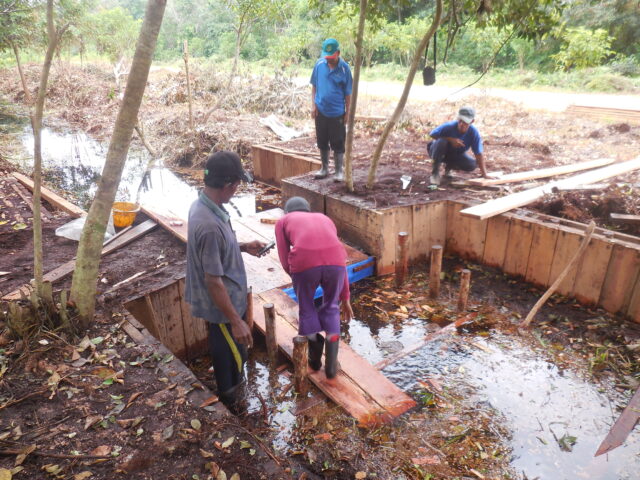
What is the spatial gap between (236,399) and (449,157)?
17.3 feet

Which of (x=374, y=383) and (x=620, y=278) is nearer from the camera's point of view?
(x=374, y=383)

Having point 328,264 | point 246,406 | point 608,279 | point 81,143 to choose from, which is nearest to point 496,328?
point 608,279

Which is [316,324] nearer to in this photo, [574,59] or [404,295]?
[404,295]

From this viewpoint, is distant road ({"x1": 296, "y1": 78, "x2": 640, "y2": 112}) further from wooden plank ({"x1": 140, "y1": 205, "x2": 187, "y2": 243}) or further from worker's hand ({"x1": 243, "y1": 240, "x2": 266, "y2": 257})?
worker's hand ({"x1": 243, "y1": 240, "x2": 266, "y2": 257})

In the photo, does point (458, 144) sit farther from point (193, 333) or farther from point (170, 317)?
point (170, 317)

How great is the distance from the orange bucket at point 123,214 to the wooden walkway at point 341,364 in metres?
0.25

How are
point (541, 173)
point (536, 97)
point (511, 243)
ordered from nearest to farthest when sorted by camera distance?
point (511, 243), point (541, 173), point (536, 97)

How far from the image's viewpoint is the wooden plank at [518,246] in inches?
220

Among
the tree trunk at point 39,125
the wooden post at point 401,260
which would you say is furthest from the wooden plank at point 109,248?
the wooden post at point 401,260

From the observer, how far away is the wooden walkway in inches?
142

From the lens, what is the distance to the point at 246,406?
3926 mm

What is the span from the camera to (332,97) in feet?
21.7

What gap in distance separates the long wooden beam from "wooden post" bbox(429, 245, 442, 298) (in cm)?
68

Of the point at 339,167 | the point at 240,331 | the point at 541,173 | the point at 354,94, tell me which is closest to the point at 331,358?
the point at 240,331
